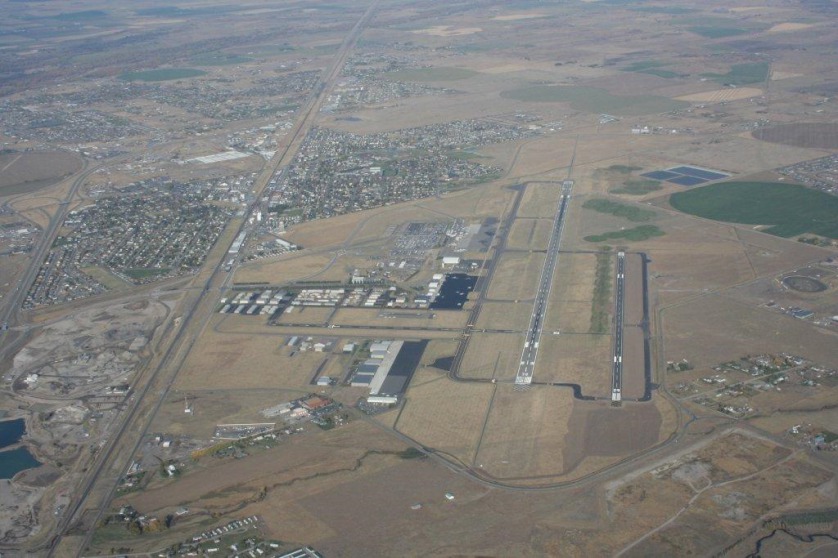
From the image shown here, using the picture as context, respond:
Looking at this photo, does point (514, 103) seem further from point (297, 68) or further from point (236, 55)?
point (236, 55)

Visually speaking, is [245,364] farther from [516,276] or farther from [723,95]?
[723,95]

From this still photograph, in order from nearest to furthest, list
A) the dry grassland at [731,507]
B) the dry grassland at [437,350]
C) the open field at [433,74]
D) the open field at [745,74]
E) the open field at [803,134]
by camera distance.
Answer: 1. the dry grassland at [731,507]
2. the dry grassland at [437,350]
3. the open field at [803,134]
4. the open field at [745,74]
5. the open field at [433,74]

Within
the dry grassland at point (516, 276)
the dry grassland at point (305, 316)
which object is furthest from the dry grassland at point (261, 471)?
the dry grassland at point (516, 276)

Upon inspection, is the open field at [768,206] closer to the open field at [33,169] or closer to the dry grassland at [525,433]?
the dry grassland at [525,433]

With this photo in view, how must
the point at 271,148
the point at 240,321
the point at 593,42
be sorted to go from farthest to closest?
the point at 593,42 < the point at 271,148 < the point at 240,321

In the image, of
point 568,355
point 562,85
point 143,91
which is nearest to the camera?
point 568,355

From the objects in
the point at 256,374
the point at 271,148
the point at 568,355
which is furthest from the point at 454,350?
the point at 271,148

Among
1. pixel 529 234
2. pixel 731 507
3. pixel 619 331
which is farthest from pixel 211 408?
pixel 529 234
